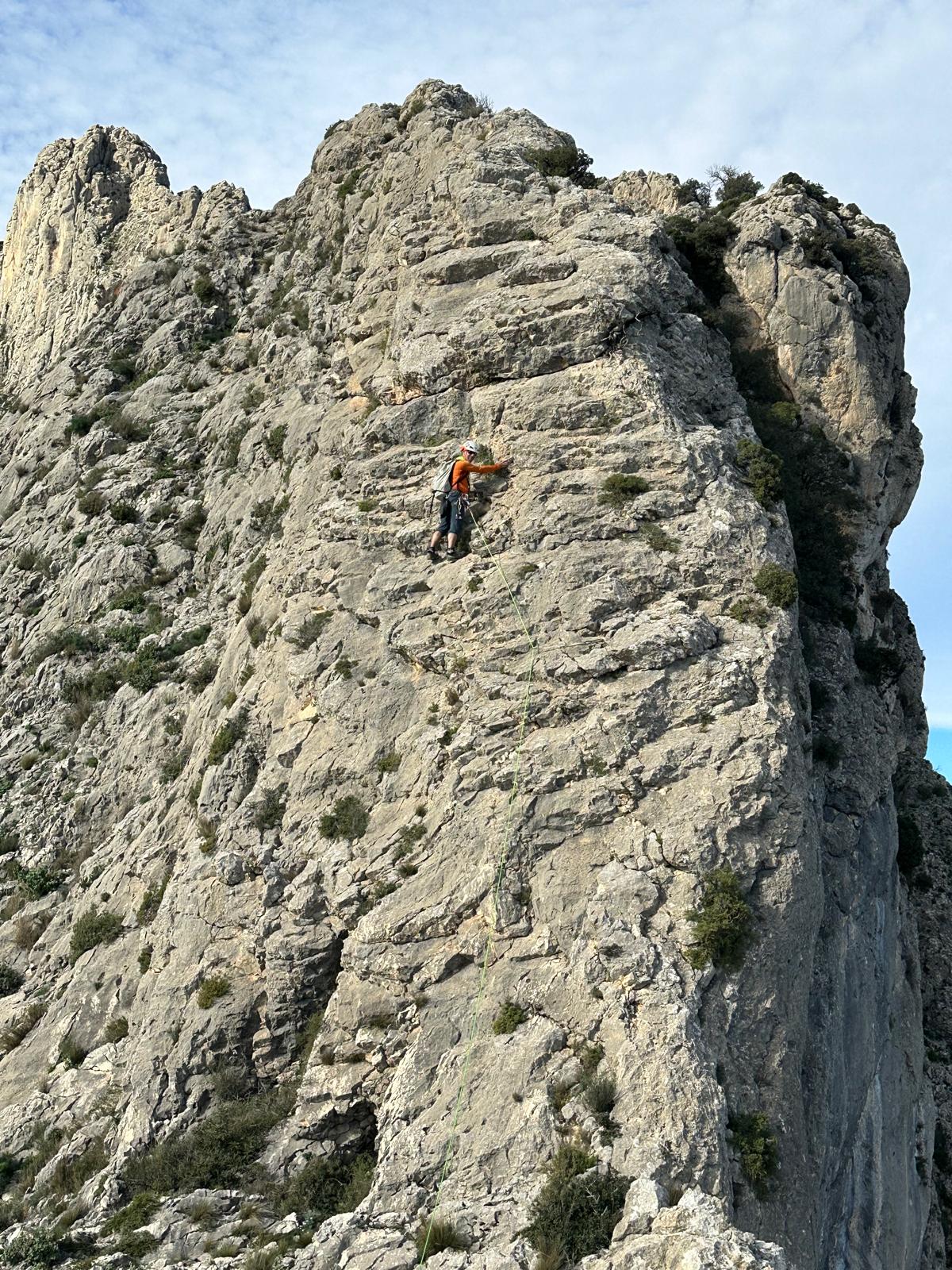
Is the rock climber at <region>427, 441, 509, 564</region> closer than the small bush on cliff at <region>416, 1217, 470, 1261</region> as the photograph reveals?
No

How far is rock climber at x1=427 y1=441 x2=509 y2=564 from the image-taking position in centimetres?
2008

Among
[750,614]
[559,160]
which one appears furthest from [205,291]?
[750,614]

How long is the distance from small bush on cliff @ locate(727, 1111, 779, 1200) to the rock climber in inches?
470

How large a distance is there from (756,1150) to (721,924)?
308cm

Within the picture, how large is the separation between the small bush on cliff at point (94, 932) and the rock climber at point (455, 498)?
11.0 metres

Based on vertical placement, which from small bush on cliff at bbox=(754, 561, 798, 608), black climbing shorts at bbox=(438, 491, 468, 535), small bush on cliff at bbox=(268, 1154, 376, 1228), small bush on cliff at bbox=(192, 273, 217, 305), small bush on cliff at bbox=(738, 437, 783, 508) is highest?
small bush on cliff at bbox=(192, 273, 217, 305)

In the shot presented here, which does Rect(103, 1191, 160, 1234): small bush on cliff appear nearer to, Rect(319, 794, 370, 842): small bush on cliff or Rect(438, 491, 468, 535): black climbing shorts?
Rect(319, 794, 370, 842): small bush on cliff

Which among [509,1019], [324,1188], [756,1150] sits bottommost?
[324,1188]

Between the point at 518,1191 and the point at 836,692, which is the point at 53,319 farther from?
the point at 518,1191

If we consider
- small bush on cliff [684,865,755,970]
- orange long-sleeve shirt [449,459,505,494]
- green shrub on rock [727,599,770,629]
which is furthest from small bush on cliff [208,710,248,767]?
small bush on cliff [684,865,755,970]

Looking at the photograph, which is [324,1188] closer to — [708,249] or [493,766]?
[493,766]

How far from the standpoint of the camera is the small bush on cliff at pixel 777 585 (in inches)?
722

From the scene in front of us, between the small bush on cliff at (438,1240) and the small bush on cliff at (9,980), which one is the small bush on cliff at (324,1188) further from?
the small bush on cliff at (9,980)

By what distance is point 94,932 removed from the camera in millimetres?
21359
